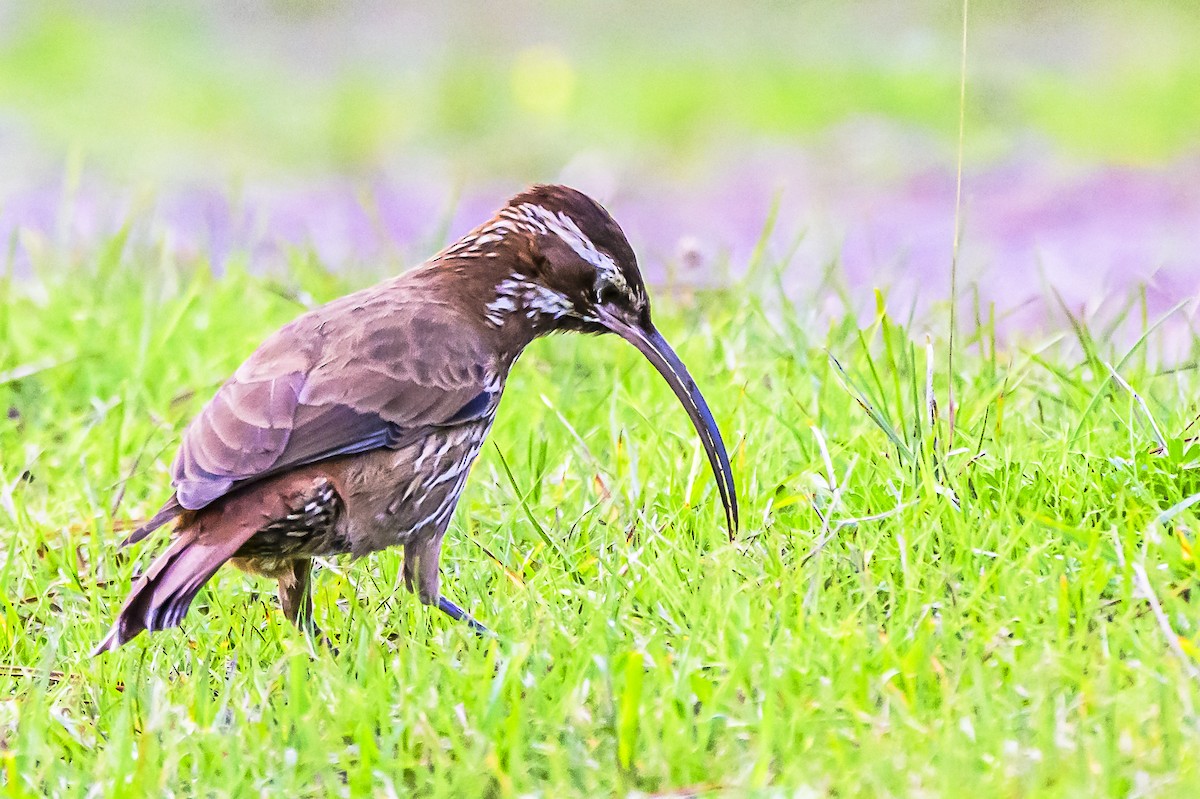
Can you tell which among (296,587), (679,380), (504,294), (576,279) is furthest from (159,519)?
(679,380)

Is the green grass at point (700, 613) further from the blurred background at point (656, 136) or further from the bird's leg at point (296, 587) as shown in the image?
the blurred background at point (656, 136)

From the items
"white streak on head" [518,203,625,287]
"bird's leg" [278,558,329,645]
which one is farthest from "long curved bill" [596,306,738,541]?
Result: "bird's leg" [278,558,329,645]

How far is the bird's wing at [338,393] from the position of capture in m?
4.47

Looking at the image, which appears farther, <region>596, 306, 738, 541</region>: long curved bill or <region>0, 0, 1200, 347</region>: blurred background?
<region>0, 0, 1200, 347</region>: blurred background

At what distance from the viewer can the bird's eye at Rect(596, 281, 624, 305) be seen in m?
5.03

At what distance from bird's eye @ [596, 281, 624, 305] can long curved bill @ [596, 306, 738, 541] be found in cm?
3

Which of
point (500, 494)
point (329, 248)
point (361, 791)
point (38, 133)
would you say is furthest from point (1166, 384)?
point (38, 133)

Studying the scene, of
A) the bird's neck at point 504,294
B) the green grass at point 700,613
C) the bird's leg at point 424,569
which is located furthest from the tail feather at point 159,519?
the bird's neck at point 504,294

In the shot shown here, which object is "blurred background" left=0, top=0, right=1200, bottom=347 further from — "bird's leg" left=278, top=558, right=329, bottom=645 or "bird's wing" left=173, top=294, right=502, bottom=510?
"bird's leg" left=278, top=558, right=329, bottom=645

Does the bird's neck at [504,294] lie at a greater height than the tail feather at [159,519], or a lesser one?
greater

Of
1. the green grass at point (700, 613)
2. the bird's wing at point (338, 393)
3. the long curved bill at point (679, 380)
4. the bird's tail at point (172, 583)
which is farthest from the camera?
the long curved bill at point (679, 380)

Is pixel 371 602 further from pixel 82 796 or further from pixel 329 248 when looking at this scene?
pixel 329 248

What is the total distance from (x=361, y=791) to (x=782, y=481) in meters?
1.61

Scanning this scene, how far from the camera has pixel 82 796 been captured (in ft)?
12.1
